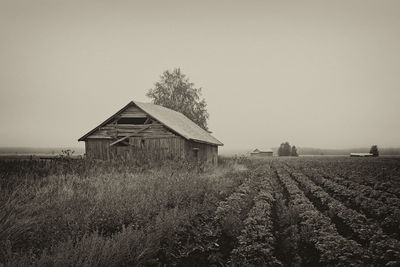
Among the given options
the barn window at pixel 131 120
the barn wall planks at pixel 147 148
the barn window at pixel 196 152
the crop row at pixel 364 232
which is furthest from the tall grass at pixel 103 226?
the barn window at pixel 196 152

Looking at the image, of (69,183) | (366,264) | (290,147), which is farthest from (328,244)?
(290,147)

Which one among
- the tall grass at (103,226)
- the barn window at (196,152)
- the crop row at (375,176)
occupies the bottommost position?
the crop row at (375,176)

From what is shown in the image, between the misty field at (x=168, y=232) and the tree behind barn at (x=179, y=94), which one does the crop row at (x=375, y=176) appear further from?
the tree behind barn at (x=179, y=94)

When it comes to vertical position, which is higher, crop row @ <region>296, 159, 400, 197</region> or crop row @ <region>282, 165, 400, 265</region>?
crop row @ <region>282, 165, 400, 265</region>

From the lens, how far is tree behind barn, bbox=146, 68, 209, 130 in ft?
128

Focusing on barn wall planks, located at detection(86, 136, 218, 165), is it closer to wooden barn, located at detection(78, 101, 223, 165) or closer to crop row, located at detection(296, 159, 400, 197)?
wooden barn, located at detection(78, 101, 223, 165)

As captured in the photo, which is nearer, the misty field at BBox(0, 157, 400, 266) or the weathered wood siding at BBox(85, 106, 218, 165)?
the misty field at BBox(0, 157, 400, 266)

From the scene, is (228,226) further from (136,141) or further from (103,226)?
(136,141)

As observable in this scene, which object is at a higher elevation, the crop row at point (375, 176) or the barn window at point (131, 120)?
the barn window at point (131, 120)

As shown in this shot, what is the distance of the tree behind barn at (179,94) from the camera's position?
3888 cm

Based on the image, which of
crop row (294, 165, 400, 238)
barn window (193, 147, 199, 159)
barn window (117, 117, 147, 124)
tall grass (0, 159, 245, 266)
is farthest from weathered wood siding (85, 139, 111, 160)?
crop row (294, 165, 400, 238)

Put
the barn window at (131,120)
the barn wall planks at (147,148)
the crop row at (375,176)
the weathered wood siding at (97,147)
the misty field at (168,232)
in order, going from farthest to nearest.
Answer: the barn window at (131,120) → the weathered wood siding at (97,147) → the barn wall planks at (147,148) → the crop row at (375,176) → the misty field at (168,232)

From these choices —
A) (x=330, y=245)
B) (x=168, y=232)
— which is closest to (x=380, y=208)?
(x=330, y=245)

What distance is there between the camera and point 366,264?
182 inches
